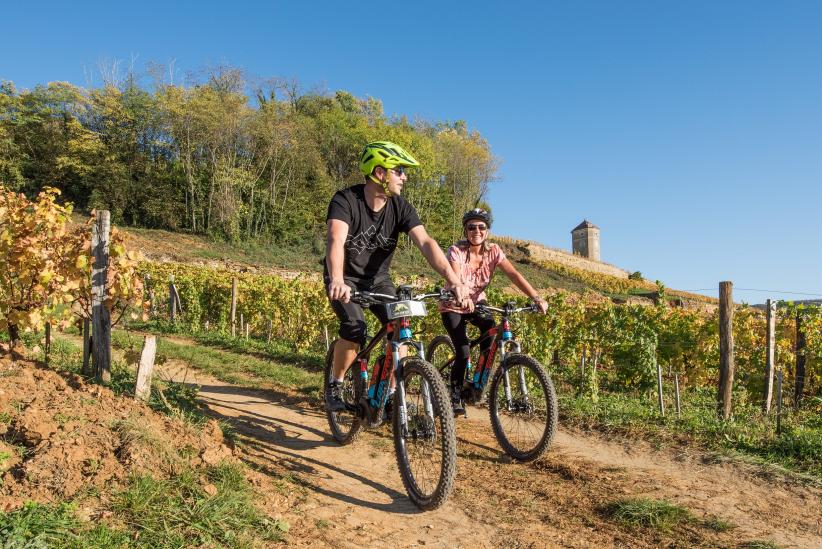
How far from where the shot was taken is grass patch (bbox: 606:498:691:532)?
326cm

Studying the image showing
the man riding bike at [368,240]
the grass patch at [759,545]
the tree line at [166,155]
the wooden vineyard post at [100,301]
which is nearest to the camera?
the grass patch at [759,545]

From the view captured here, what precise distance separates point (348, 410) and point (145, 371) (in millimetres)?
1700

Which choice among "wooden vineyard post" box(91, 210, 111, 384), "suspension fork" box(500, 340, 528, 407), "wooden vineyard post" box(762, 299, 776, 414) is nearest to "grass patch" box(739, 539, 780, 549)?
"suspension fork" box(500, 340, 528, 407)

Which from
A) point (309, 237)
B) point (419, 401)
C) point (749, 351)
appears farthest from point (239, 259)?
point (419, 401)

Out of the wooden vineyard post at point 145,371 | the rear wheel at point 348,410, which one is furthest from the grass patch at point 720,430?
the wooden vineyard post at point 145,371

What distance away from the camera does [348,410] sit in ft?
13.6

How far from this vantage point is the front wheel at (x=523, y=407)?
426cm

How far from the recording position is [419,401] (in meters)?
3.55

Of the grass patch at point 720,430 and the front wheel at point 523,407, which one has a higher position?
the front wheel at point 523,407

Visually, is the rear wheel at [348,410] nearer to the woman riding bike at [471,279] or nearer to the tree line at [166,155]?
the woman riding bike at [471,279]

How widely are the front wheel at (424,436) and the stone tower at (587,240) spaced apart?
68.1 m

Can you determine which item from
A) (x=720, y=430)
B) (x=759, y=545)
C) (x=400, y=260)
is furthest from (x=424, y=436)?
(x=400, y=260)

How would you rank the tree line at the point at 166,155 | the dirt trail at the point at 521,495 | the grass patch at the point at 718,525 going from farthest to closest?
the tree line at the point at 166,155 < the grass patch at the point at 718,525 < the dirt trail at the point at 521,495

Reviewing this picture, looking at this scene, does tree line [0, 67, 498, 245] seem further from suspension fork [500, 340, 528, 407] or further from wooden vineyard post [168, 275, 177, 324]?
suspension fork [500, 340, 528, 407]
